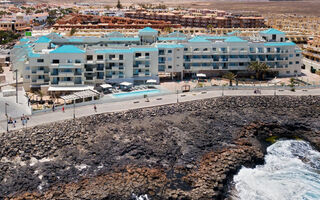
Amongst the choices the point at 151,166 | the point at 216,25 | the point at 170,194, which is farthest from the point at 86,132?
the point at 216,25

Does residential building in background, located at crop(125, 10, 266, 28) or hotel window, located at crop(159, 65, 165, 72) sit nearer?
hotel window, located at crop(159, 65, 165, 72)

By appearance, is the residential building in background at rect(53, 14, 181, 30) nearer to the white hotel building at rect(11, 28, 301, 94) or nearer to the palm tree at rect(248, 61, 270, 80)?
the white hotel building at rect(11, 28, 301, 94)

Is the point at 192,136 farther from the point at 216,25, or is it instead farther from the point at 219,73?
the point at 216,25

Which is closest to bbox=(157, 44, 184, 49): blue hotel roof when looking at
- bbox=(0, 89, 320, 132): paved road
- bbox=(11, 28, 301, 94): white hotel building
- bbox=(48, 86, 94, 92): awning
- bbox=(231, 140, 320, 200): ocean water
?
bbox=(11, 28, 301, 94): white hotel building

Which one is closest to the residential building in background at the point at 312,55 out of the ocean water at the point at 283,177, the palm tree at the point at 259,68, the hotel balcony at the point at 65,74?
the palm tree at the point at 259,68

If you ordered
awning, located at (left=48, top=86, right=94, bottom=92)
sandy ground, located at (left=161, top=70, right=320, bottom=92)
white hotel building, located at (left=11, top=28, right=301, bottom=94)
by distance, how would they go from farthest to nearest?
sandy ground, located at (left=161, top=70, right=320, bottom=92), white hotel building, located at (left=11, top=28, right=301, bottom=94), awning, located at (left=48, top=86, right=94, bottom=92)

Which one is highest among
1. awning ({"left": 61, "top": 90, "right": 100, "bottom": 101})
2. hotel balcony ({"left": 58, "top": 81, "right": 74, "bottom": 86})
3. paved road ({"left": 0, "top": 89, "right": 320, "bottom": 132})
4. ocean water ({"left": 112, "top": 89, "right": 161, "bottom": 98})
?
hotel balcony ({"left": 58, "top": 81, "right": 74, "bottom": 86})

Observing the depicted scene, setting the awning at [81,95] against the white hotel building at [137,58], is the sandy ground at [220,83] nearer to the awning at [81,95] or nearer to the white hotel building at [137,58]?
the white hotel building at [137,58]

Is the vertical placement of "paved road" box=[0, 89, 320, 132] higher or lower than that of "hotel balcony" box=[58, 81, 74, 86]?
lower
